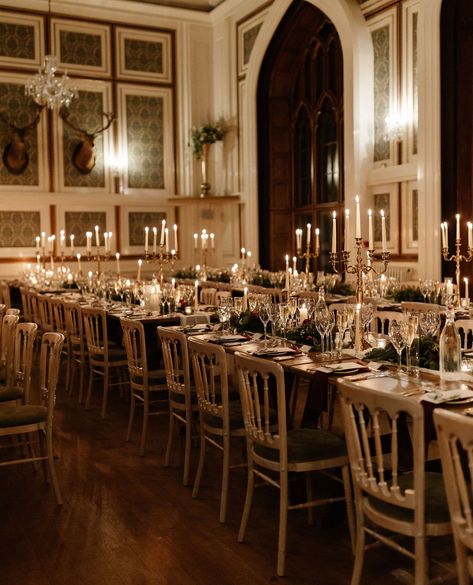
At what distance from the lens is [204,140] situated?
49.2 ft

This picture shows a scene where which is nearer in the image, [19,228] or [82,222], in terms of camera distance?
[19,228]

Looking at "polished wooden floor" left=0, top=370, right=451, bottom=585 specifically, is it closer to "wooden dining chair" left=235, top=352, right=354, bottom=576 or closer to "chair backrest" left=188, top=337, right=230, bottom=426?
"wooden dining chair" left=235, top=352, right=354, bottom=576

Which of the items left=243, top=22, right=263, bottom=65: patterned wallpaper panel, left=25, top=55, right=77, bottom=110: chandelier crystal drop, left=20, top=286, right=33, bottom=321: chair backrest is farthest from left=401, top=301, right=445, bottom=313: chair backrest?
left=243, top=22, right=263, bottom=65: patterned wallpaper panel

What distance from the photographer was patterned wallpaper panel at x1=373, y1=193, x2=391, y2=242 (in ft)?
36.7

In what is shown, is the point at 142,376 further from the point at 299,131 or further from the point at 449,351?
the point at 299,131

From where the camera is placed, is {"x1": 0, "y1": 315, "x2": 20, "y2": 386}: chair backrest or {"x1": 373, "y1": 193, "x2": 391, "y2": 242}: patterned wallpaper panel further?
{"x1": 373, "y1": 193, "x2": 391, "y2": 242}: patterned wallpaper panel

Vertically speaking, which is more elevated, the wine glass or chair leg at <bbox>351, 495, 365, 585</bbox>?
the wine glass

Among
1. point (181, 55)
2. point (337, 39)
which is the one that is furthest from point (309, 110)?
point (181, 55)

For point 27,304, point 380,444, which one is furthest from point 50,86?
point 380,444

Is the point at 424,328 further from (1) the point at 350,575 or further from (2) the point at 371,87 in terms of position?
(2) the point at 371,87

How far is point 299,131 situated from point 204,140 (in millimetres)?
2052

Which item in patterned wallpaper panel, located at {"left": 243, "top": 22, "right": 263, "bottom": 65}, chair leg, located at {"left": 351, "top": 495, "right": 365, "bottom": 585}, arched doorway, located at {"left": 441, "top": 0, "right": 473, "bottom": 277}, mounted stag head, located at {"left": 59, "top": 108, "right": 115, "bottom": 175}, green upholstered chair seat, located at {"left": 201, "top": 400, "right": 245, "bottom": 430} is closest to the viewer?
chair leg, located at {"left": 351, "top": 495, "right": 365, "bottom": 585}

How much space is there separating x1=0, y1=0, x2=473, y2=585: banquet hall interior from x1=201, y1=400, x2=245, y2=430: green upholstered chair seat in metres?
0.01

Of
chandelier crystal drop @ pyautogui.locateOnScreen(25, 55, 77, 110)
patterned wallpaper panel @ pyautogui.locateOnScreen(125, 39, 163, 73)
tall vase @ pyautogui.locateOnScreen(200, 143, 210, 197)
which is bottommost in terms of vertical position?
tall vase @ pyautogui.locateOnScreen(200, 143, 210, 197)
